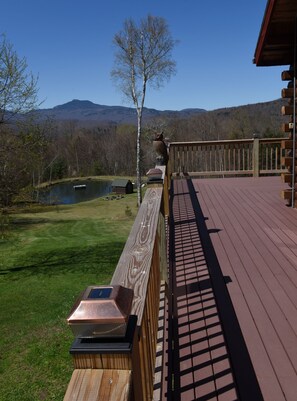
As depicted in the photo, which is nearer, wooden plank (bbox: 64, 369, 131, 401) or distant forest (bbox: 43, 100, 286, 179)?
wooden plank (bbox: 64, 369, 131, 401)

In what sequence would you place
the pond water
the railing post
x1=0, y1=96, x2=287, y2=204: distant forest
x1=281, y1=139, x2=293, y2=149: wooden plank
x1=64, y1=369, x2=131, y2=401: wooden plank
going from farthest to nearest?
the pond water, x1=0, y1=96, x2=287, y2=204: distant forest, the railing post, x1=281, y1=139, x2=293, y2=149: wooden plank, x1=64, y1=369, x2=131, y2=401: wooden plank

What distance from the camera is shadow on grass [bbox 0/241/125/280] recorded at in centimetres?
1495

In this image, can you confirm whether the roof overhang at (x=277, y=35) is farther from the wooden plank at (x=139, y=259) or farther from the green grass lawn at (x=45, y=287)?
the green grass lawn at (x=45, y=287)

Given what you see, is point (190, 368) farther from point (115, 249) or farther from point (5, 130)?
point (115, 249)

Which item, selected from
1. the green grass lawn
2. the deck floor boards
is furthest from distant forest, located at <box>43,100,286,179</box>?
the deck floor boards

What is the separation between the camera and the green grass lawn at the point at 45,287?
315 inches

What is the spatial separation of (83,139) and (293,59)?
7328 cm

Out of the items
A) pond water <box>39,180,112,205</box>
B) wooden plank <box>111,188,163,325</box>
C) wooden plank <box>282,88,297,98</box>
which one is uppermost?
wooden plank <box>282,88,297,98</box>

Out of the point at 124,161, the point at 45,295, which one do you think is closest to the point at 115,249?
the point at 45,295

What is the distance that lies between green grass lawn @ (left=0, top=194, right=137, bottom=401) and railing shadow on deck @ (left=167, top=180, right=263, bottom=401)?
16.1 ft

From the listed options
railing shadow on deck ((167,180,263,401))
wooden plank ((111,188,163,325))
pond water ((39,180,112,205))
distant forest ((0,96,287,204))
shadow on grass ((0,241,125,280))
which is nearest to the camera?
wooden plank ((111,188,163,325))

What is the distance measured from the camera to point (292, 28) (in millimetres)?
6254

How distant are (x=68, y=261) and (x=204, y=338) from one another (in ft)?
45.8

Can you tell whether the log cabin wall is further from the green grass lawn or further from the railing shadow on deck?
the green grass lawn
